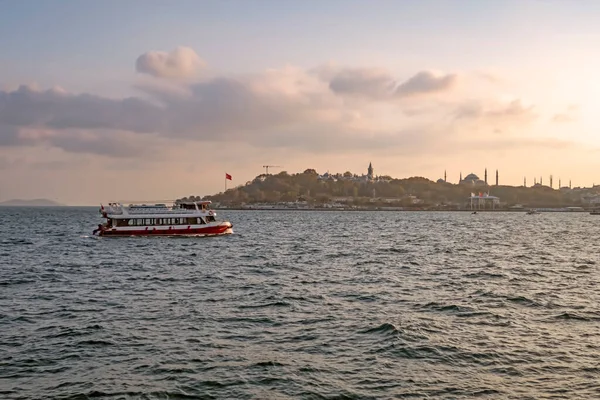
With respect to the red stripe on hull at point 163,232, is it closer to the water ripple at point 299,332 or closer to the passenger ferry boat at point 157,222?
the passenger ferry boat at point 157,222

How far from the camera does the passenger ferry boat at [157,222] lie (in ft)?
267

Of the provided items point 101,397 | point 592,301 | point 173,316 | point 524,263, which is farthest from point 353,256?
point 101,397

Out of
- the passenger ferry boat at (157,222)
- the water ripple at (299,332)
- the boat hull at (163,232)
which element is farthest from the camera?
the passenger ferry boat at (157,222)

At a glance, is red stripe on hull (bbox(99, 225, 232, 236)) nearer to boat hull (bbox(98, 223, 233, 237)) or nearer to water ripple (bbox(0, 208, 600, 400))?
boat hull (bbox(98, 223, 233, 237))

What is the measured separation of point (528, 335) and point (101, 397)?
610 inches

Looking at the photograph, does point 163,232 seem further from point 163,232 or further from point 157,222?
point 157,222

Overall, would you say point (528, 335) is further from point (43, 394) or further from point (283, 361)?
point (43, 394)

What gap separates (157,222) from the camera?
82.5 metres

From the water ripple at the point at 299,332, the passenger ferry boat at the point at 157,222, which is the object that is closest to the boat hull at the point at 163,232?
the passenger ferry boat at the point at 157,222

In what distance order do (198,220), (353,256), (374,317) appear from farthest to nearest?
(198,220) < (353,256) < (374,317)

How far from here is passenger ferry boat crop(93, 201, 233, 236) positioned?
8138 cm

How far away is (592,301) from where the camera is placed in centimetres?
2925

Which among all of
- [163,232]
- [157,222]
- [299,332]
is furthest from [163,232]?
[299,332]

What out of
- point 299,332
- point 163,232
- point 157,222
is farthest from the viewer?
point 157,222
